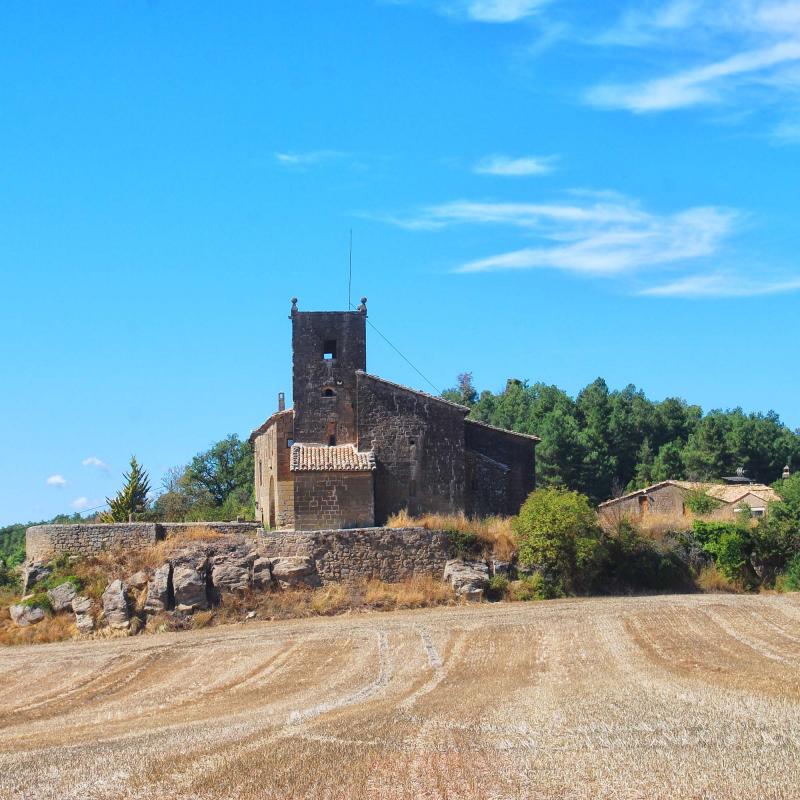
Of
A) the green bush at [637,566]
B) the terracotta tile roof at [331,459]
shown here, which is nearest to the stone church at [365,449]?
the terracotta tile roof at [331,459]

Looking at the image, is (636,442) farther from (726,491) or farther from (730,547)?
(730,547)

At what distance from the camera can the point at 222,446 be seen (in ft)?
255

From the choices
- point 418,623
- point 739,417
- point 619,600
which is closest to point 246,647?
point 418,623

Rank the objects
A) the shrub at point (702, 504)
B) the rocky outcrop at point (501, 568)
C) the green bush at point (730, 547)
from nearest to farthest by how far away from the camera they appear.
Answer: the rocky outcrop at point (501, 568) → the green bush at point (730, 547) → the shrub at point (702, 504)

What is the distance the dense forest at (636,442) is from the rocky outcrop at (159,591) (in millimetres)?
32819

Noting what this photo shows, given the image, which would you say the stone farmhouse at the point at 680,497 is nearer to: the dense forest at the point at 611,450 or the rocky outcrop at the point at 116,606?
the dense forest at the point at 611,450

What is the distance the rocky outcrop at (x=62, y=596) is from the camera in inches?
1368

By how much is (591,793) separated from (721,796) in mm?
1550

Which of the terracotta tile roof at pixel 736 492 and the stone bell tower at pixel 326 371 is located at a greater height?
the stone bell tower at pixel 326 371

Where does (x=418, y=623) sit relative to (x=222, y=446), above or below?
below

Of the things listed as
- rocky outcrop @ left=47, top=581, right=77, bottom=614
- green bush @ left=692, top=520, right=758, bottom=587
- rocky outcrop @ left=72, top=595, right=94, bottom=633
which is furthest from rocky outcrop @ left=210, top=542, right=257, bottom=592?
green bush @ left=692, top=520, right=758, bottom=587

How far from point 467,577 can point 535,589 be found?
2163 mm

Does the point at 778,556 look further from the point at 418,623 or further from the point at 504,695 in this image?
the point at 504,695

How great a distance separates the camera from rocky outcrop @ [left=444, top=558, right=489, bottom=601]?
35.5 meters
